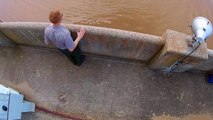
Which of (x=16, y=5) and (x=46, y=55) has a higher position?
(x=16, y=5)

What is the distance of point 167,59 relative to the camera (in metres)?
5.86

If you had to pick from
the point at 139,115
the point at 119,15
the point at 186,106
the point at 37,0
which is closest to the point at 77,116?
the point at 139,115

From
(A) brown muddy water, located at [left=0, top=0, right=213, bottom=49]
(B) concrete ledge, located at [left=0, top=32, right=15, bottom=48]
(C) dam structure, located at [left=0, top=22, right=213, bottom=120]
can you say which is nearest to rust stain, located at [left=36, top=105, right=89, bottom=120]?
(C) dam structure, located at [left=0, top=22, right=213, bottom=120]

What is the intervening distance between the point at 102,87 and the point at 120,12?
214cm

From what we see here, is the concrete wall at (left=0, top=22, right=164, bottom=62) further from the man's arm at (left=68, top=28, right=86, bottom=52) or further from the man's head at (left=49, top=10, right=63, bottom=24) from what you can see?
the man's head at (left=49, top=10, right=63, bottom=24)

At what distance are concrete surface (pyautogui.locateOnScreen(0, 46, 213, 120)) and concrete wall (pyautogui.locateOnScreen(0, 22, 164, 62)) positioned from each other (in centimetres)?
32

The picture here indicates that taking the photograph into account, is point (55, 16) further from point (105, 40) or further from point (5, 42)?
point (5, 42)

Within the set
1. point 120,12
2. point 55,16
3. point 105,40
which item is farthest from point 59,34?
point 120,12

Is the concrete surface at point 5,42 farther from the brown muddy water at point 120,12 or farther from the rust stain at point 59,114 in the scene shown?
the rust stain at point 59,114

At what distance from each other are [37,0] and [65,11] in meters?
0.78

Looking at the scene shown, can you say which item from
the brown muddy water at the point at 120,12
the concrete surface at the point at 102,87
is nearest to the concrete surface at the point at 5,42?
the concrete surface at the point at 102,87

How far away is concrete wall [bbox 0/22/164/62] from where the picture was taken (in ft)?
18.8

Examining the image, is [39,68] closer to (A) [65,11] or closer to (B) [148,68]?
(A) [65,11]

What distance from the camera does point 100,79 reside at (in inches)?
254
